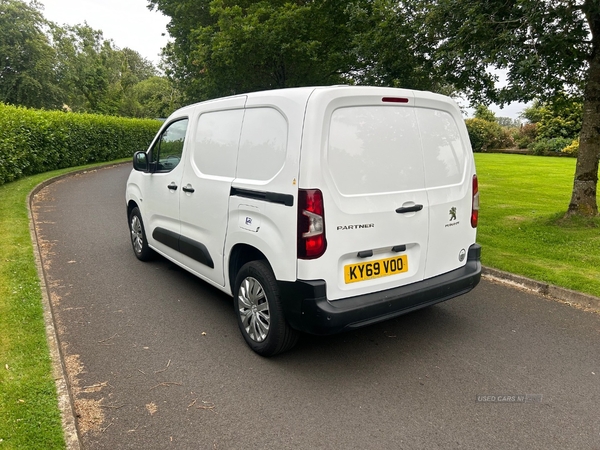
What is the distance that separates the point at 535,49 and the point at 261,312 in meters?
5.39

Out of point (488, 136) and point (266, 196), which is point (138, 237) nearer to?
point (266, 196)

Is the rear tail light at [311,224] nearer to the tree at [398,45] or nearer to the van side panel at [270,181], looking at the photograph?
the van side panel at [270,181]

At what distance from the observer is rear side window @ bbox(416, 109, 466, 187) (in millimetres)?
3631

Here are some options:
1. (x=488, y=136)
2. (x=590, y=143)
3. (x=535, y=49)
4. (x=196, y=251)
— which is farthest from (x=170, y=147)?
(x=488, y=136)

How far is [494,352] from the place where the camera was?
3.71 metres

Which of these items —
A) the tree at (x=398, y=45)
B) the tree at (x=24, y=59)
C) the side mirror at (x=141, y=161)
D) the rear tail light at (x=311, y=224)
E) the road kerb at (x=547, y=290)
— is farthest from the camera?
the tree at (x=24, y=59)

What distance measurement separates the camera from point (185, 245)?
4660 millimetres

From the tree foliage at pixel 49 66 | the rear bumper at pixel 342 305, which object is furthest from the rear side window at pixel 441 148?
the tree foliage at pixel 49 66

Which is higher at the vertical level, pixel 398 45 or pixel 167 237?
pixel 398 45

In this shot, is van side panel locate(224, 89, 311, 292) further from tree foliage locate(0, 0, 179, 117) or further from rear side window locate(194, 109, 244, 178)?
tree foliage locate(0, 0, 179, 117)

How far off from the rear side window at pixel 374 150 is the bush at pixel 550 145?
28938 millimetres

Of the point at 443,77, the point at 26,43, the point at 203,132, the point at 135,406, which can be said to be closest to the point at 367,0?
the point at 443,77

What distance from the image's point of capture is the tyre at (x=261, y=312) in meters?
3.38

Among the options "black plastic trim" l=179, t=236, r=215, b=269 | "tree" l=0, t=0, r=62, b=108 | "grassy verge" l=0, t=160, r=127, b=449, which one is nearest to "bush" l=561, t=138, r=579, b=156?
"black plastic trim" l=179, t=236, r=215, b=269
